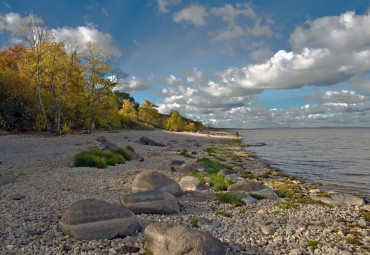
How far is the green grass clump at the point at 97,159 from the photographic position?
1630 cm

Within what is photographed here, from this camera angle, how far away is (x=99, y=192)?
11.0 m

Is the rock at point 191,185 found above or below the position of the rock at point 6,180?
below

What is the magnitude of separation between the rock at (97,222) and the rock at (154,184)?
383 centimetres

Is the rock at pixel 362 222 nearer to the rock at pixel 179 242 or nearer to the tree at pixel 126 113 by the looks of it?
the rock at pixel 179 242

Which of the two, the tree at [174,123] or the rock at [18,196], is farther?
the tree at [174,123]

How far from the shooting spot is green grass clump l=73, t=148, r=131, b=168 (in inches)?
642

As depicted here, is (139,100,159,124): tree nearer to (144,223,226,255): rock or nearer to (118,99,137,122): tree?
→ (118,99,137,122): tree

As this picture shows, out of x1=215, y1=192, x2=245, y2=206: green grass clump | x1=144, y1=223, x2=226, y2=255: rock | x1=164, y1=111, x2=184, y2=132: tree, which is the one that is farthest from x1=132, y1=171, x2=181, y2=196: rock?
x1=164, y1=111, x2=184, y2=132: tree

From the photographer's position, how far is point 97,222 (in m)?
6.50

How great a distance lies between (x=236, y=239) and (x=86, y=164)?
38.4ft

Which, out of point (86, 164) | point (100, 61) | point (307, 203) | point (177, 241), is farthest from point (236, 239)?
point (100, 61)

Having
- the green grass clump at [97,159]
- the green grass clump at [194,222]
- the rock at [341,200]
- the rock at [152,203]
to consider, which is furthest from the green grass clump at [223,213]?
the green grass clump at [97,159]

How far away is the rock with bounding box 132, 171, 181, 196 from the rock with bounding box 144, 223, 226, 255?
4.56 m

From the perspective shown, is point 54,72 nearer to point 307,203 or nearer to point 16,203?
point 16,203
